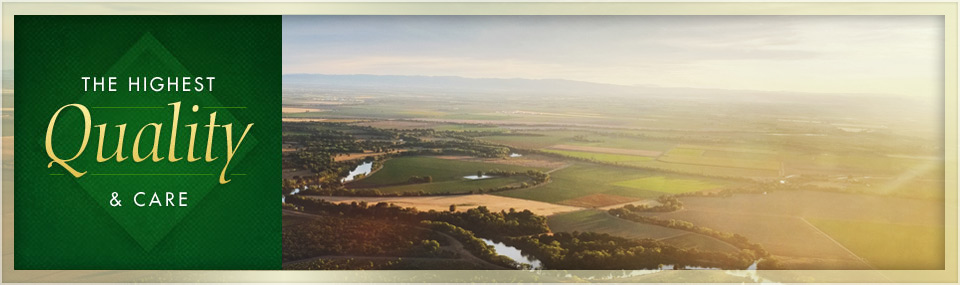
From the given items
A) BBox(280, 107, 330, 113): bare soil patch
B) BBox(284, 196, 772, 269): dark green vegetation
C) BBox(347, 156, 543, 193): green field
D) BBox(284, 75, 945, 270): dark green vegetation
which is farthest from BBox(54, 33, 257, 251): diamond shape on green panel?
BBox(347, 156, 543, 193): green field

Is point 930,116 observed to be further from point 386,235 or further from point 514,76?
point 386,235

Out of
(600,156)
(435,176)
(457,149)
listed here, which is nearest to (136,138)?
(435,176)

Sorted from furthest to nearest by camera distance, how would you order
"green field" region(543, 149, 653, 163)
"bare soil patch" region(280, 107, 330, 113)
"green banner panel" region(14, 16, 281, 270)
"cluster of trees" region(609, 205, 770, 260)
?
"green field" region(543, 149, 653, 163)
"cluster of trees" region(609, 205, 770, 260)
"bare soil patch" region(280, 107, 330, 113)
"green banner panel" region(14, 16, 281, 270)

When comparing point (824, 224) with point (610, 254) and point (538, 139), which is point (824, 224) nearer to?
point (610, 254)

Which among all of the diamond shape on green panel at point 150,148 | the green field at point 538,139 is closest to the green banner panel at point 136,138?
the diamond shape on green panel at point 150,148

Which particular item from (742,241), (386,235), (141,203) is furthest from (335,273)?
(742,241)

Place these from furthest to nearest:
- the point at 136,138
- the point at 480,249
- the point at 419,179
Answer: the point at 419,179 → the point at 480,249 → the point at 136,138

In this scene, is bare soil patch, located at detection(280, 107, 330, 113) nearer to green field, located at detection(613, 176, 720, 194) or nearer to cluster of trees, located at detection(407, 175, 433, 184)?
cluster of trees, located at detection(407, 175, 433, 184)
